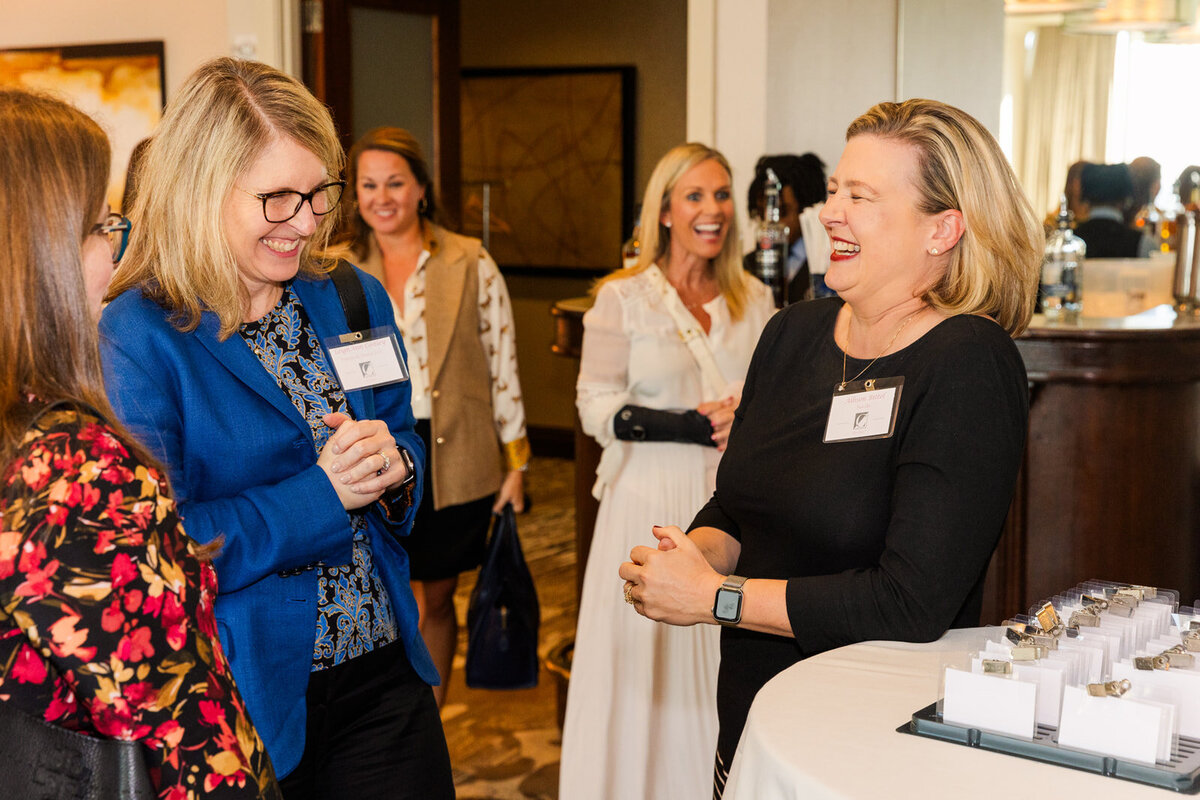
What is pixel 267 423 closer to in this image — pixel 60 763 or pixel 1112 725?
pixel 60 763

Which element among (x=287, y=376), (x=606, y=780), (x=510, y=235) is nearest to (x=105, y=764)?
(x=287, y=376)

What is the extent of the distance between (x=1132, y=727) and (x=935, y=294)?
2.56 ft

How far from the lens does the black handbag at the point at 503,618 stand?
359cm

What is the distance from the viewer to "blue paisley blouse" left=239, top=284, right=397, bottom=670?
5.88 feet

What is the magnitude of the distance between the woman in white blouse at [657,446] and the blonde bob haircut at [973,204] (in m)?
1.33

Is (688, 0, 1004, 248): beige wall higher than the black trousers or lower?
higher

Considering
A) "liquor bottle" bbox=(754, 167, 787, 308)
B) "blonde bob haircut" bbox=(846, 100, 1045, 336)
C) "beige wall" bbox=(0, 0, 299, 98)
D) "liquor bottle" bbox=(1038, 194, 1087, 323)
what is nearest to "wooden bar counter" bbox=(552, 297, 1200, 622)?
"liquor bottle" bbox=(1038, 194, 1087, 323)

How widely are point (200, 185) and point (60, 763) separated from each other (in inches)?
37.8

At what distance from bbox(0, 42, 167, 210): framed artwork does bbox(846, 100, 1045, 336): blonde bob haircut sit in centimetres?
487

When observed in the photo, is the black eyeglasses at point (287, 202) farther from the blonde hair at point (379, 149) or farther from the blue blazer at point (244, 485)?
the blonde hair at point (379, 149)

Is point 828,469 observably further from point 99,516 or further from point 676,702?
point 676,702

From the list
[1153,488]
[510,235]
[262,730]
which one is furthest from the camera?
[510,235]

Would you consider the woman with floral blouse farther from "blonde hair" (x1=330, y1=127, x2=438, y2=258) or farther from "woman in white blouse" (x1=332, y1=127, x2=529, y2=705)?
"blonde hair" (x1=330, y1=127, x2=438, y2=258)

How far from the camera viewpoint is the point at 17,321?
3.43 feet
